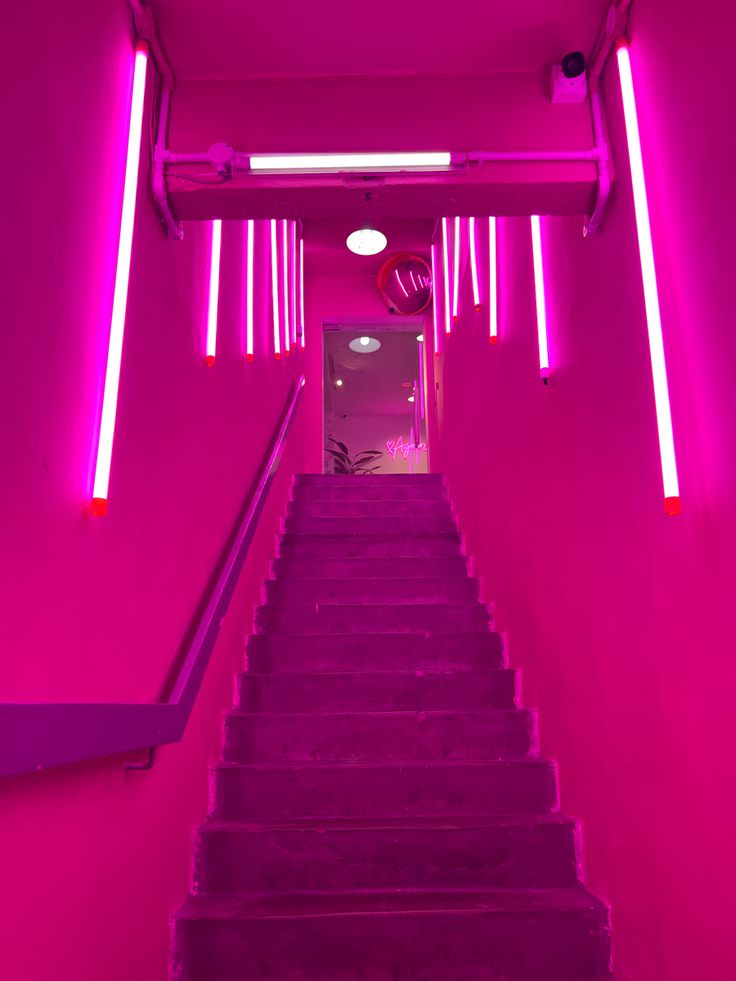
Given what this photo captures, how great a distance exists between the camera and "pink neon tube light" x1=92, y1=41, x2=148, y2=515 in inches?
61.4

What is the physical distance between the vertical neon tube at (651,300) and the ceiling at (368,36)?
0.97ft

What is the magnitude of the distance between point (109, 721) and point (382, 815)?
5.03 ft

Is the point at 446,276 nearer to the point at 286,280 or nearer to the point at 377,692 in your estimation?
the point at 286,280

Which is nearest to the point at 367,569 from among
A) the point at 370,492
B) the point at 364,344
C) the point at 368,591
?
the point at 368,591

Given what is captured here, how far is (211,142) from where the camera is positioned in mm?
2139

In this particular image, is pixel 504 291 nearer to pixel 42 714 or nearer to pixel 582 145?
pixel 582 145

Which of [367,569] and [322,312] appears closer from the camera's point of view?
[367,569]

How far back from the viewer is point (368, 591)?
397cm

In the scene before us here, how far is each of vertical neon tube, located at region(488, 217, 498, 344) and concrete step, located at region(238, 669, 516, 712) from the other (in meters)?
1.73

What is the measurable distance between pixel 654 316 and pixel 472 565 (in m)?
2.68

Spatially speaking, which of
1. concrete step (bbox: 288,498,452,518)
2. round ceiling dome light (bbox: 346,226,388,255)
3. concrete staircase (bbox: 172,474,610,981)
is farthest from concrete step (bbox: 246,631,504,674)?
round ceiling dome light (bbox: 346,226,388,255)

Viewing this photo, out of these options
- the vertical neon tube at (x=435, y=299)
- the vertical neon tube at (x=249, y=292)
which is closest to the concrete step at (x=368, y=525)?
the vertical neon tube at (x=249, y=292)

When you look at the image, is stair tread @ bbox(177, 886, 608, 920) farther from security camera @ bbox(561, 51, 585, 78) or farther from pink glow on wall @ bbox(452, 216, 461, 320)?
pink glow on wall @ bbox(452, 216, 461, 320)

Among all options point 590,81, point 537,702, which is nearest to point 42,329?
point 590,81
